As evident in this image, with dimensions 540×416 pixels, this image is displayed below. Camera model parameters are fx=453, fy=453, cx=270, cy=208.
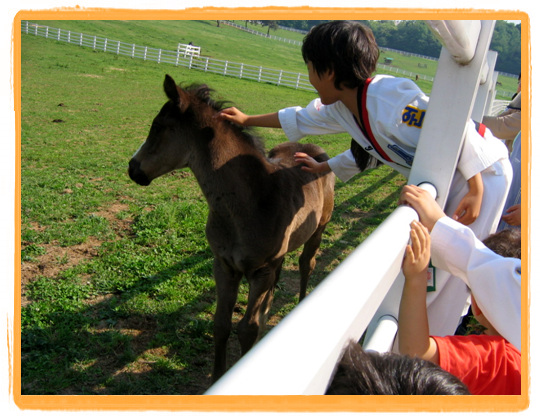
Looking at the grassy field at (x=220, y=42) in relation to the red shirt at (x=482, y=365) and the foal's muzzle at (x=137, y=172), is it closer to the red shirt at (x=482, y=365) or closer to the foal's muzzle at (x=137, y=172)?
the foal's muzzle at (x=137, y=172)

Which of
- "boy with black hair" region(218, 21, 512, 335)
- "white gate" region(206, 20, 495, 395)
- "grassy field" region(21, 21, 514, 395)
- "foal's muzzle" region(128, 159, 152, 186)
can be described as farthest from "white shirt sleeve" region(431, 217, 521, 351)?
"grassy field" region(21, 21, 514, 395)

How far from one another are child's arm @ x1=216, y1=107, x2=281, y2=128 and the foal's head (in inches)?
5.6

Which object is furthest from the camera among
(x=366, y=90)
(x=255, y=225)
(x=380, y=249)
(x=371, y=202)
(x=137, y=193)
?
(x=371, y=202)

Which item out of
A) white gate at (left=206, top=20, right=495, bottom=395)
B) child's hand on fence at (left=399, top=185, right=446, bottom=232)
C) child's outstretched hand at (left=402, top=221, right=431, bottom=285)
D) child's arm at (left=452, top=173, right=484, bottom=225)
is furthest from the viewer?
child's arm at (left=452, top=173, right=484, bottom=225)

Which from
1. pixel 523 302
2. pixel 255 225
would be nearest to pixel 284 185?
pixel 255 225

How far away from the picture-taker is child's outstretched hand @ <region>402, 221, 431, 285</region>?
1270 mm

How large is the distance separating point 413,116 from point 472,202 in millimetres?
454

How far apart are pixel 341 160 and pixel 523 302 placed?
1.70 meters

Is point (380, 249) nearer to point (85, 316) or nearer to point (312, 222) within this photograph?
point (312, 222)

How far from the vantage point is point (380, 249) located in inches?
37.3

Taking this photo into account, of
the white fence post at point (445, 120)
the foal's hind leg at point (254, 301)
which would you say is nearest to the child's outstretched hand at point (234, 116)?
the foal's hind leg at point (254, 301)

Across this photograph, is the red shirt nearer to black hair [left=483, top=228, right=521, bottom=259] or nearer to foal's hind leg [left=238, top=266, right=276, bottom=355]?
black hair [left=483, top=228, right=521, bottom=259]

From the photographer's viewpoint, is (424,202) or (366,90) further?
(366,90)

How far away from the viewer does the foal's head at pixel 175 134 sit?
304cm
